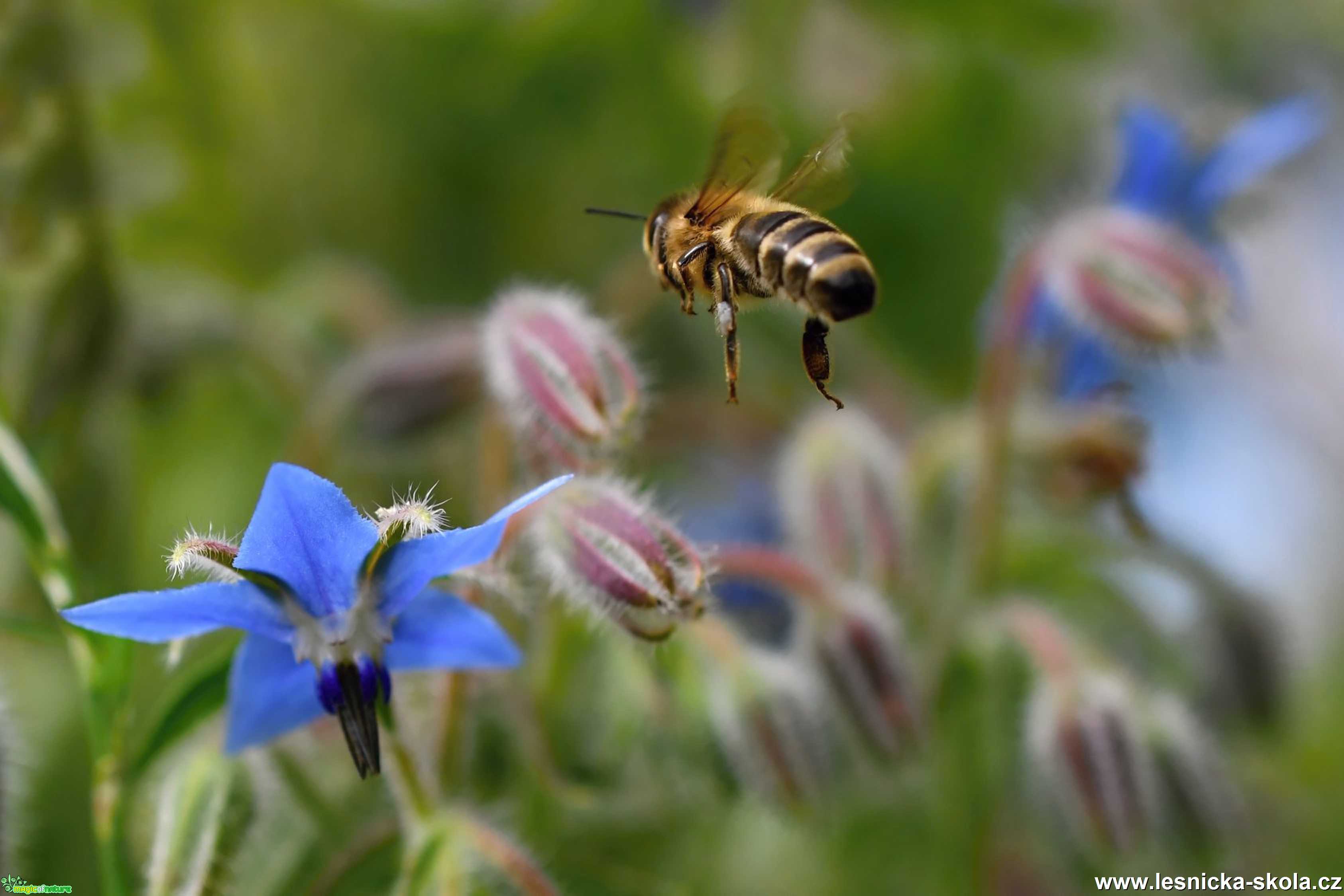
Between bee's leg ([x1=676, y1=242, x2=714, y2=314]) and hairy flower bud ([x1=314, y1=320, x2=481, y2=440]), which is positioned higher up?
hairy flower bud ([x1=314, y1=320, x2=481, y2=440])

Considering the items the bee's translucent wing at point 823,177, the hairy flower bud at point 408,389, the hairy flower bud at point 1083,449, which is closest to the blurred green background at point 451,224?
the hairy flower bud at point 408,389

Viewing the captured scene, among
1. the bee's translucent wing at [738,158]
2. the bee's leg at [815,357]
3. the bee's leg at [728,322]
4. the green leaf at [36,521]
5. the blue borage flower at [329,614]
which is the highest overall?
the bee's translucent wing at [738,158]

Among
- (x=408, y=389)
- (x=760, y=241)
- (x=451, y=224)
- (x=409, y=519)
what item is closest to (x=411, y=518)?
(x=409, y=519)

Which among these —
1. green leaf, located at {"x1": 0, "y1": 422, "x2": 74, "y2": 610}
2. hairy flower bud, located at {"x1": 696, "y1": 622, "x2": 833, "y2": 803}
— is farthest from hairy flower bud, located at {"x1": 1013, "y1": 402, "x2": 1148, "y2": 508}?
green leaf, located at {"x1": 0, "y1": 422, "x2": 74, "y2": 610}

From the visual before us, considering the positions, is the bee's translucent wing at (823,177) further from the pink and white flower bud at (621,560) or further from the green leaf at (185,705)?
the green leaf at (185,705)

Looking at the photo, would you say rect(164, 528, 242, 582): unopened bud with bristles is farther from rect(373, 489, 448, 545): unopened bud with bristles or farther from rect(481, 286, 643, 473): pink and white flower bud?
rect(481, 286, 643, 473): pink and white flower bud

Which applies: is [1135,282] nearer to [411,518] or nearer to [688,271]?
[688,271]
